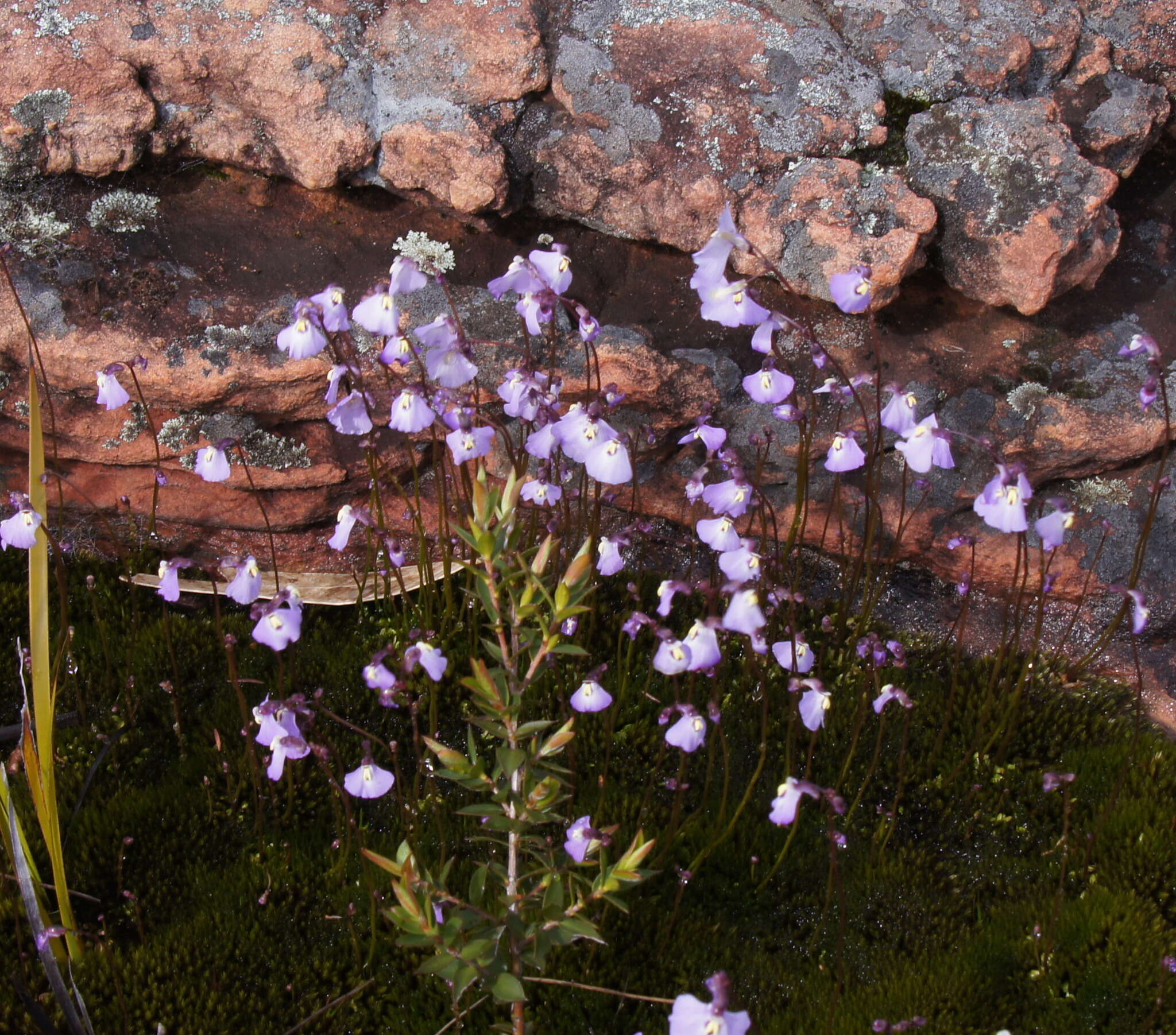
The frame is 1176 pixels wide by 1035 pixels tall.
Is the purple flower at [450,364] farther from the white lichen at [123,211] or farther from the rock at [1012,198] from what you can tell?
the rock at [1012,198]

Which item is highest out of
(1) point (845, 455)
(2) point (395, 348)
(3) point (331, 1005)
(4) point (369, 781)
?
(2) point (395, 348)

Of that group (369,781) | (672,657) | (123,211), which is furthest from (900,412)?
(123,211)

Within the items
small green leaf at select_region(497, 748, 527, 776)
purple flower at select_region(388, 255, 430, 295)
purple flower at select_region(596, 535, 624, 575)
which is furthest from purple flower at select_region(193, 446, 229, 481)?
small green leaf at select_region(497, 748, 527, 776)

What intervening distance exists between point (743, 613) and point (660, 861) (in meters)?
1.18

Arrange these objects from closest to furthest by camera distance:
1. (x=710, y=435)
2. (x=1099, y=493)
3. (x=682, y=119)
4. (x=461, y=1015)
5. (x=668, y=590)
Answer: (x=461, y=1015) < (x=668, y=590) < (x=710, y=435) < (x=682, y=119) < (x=1099, y=493)

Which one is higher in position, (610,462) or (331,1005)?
(610,462)

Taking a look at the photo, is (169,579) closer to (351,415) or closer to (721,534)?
(351,415)

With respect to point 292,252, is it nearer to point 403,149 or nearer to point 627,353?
point 403,149

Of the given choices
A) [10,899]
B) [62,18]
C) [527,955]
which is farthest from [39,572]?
[62,18]

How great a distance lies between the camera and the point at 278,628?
2.90 meters

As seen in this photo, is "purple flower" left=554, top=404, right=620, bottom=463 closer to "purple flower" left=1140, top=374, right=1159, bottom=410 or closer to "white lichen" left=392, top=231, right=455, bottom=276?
"white lichen" left=392, top=231, right=455, bottom=276

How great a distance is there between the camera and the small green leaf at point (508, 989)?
2.24 metres

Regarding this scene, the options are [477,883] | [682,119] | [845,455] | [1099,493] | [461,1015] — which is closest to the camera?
[477,883]

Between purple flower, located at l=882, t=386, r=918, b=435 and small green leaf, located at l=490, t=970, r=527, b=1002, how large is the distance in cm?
179
